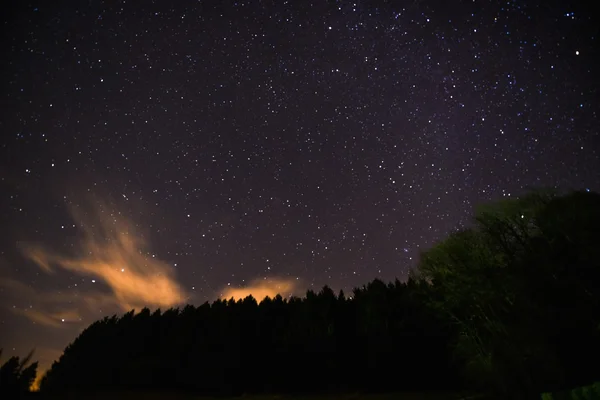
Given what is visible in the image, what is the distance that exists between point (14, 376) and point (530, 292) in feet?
115

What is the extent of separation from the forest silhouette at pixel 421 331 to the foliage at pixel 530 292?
6cm

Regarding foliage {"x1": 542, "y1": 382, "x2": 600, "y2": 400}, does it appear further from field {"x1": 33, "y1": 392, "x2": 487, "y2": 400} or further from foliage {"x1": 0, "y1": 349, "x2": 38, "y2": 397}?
foliage {"x1": 0, "y1": 349, "x2": 38, "y2": 397}

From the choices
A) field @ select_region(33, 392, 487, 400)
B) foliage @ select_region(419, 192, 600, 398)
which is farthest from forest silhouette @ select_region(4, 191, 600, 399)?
field @ select_region(33, 392, 487, 400)

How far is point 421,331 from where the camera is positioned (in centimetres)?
2728

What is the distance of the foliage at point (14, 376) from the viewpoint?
72.9 feet

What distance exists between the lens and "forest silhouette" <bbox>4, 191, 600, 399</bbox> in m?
17.1

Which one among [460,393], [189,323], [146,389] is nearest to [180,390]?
[146,389]

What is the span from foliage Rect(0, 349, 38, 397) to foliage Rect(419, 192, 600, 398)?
30534 millimetres

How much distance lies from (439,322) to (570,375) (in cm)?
1118

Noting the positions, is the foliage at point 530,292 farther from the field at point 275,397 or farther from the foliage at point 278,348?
the foliage at point 278,348

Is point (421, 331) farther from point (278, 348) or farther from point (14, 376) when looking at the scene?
point (14, 376)

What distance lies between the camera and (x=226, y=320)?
105 feet

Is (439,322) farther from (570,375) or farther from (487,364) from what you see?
(570,375)

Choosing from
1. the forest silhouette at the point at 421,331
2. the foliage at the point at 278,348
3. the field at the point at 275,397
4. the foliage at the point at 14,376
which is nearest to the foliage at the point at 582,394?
the forest silhouette at the point at 421,331
